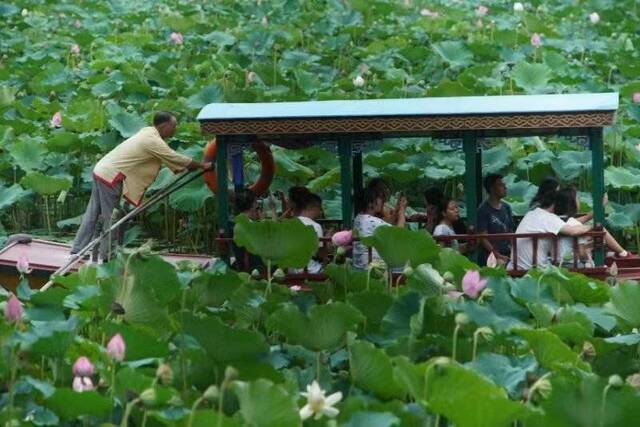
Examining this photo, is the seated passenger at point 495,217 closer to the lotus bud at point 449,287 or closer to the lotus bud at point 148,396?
the lotus bud at point 449,287

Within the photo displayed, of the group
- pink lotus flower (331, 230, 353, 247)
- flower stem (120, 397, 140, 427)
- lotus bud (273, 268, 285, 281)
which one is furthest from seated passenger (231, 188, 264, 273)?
flower stem (120, 397, 140, 427)

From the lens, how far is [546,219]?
8.91 m

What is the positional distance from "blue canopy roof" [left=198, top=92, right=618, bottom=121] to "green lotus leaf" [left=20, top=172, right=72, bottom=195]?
221 centimetres

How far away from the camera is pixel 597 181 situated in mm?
8852

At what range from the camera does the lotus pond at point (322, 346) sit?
5648 millimetres

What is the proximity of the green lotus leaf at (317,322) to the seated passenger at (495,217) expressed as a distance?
96.8 inches

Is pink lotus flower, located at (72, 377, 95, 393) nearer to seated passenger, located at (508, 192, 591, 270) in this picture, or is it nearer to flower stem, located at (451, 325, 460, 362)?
flower stem, located at (451, 325, 460, 362)

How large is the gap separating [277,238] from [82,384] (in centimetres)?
184

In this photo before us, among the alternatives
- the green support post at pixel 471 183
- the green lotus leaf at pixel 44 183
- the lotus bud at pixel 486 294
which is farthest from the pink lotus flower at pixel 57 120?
the lotus bud at pixel 486 294

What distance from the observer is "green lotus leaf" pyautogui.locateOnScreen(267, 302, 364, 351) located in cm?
652

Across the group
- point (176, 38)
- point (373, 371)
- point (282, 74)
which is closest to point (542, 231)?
point (373, 371)

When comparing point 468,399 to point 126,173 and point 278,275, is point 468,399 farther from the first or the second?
point 126,173

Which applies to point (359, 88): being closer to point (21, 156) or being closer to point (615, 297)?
point (21, 156)

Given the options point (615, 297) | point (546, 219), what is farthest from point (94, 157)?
point (615, 297)
